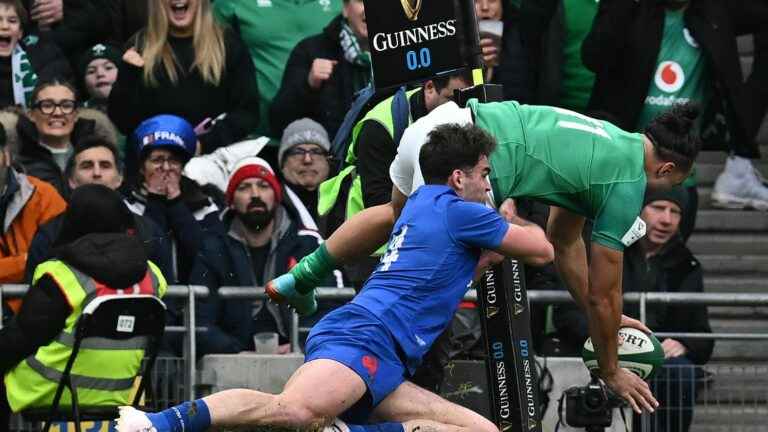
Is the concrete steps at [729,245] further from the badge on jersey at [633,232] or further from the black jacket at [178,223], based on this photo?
the badge on jersey at [633,232]

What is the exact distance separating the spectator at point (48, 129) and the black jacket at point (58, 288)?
7.66 feet

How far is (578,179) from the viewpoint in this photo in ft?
36.6

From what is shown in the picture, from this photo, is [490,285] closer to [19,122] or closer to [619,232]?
[619,232]

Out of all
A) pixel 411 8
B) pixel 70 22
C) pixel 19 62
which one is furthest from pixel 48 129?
pixel 411 8

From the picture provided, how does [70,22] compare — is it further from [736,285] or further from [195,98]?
[736,285]

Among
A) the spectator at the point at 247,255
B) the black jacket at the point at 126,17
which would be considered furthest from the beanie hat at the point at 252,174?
the black jacket at the point at 126,17

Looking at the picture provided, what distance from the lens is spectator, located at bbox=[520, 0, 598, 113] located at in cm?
1527

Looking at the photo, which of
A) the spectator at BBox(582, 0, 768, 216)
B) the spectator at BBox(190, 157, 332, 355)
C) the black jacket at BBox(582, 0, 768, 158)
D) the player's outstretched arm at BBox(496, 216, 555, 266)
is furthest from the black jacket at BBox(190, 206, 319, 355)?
the player's outstretched arm at BBox(496, 216, 555, 266)

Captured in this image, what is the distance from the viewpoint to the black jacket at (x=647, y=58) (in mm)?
15070

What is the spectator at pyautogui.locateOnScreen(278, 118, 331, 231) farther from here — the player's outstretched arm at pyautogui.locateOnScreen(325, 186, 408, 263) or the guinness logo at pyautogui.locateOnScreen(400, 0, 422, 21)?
the guinness logo at pyautogui.locateOnScreen(400, 0, 422, 21)

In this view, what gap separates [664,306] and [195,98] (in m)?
3.78

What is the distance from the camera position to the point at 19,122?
46.1ft

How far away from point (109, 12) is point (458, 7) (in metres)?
4.52

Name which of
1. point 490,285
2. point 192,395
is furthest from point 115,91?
point 490,285
